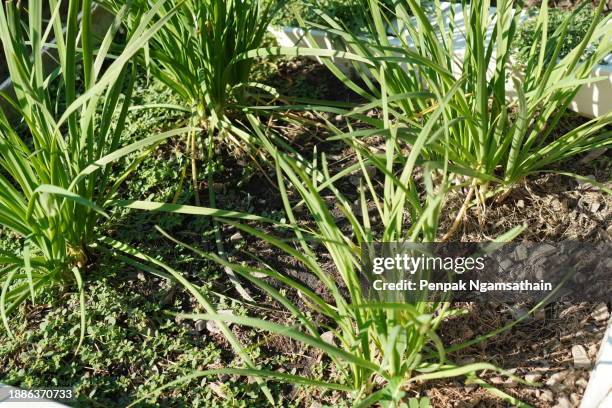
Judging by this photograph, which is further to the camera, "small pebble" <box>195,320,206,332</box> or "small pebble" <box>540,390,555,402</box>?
"small pebble" <box>195,320,206,332</box>

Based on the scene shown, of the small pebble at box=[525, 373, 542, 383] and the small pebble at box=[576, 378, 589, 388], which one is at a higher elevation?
the small pebble at box=[525, 373, 542, 383]

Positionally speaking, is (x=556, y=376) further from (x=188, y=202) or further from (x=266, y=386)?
(x=188, y=202)

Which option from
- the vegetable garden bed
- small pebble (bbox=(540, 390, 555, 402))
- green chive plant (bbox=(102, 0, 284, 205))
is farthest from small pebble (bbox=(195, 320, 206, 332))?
small pebble (bbox=(540, 390, 555, 402))

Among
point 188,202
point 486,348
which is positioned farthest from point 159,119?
point 486,348

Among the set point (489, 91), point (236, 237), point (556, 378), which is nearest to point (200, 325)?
point (236, 237)

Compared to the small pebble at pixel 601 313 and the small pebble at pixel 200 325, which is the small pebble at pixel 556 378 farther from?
the small pebble at pixel 200 325

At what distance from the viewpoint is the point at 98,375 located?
223 centimetres

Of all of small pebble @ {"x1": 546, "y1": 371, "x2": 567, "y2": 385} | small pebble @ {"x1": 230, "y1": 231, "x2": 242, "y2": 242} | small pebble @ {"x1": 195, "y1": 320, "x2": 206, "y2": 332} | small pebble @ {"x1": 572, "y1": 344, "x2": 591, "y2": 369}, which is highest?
small pebble @ {"x1": 230, "y1": 231, "x2": 242, "y2": 242}

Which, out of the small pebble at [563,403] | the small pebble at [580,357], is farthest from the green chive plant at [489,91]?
the small pebble at [563,403]

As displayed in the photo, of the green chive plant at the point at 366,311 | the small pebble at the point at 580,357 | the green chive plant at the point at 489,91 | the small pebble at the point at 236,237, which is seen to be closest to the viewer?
the green chive plant at the point at 366,311

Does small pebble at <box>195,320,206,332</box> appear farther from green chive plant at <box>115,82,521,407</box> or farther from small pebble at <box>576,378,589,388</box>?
small pebble at <box>576,378,589,388</box>

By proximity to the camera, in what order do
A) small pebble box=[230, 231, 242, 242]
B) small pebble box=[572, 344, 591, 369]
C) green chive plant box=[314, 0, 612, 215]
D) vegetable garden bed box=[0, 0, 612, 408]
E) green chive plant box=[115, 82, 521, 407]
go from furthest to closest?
1. small pebble box=[230, 231, 242, 242]
2. green chive plant box=[314, 0, 612, 215]
3. small pebble box=[572, 344, 591, 369]
4. vegetable garden bed box=[0, 0, 612, 408]
5. green chive plant box=[115, 82, 521, 407]

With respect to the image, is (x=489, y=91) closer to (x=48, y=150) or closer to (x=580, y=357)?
(x=580, y=357)

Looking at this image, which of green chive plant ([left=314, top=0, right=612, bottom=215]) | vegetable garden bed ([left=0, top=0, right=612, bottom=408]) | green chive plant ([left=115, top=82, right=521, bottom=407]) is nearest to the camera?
green chive plant ([left=115, top=82, right=521, bottom=407])
